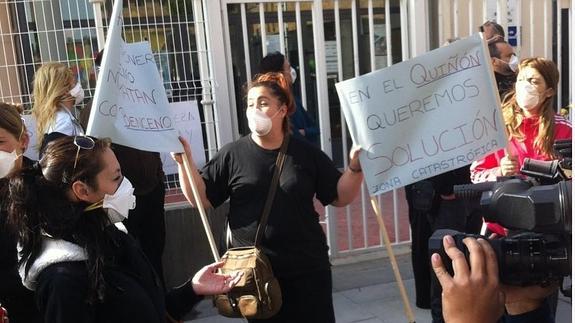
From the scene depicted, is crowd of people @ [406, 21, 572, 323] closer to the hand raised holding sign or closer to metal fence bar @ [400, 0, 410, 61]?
the hand raised holding sign

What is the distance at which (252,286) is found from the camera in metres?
2.67

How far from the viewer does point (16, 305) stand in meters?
2.03

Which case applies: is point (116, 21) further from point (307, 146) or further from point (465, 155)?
point (465, 155)

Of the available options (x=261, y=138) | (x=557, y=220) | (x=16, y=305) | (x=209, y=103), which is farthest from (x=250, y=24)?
(x=557, y=220)

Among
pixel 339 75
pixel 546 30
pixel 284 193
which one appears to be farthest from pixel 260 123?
pixel 546 30

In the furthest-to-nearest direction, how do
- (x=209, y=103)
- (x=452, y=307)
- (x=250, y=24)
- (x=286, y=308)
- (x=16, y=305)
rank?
(x=250, y=24) → (x=209, y=103) → (x=286, y=308) → (x=16, y=305) → (x=452, y=307)

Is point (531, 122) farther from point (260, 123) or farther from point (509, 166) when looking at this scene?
point (260, 123)

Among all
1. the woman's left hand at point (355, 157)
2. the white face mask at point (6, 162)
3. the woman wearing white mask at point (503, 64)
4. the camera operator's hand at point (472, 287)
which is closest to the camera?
the camera operator's hand at point (472, 287)

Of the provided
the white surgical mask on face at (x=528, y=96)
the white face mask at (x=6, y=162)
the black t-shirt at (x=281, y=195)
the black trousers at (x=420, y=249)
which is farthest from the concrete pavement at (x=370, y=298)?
the white face mask at (x=6, y=162)

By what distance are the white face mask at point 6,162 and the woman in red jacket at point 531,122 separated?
85.1 inches

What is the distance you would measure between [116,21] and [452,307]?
207 cm

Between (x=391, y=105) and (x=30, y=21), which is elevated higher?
(x=30, y=21)

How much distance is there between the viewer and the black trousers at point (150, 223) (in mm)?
3748

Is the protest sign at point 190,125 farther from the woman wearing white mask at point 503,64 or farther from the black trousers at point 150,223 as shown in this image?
the woman wearing white mask at point 503,64
